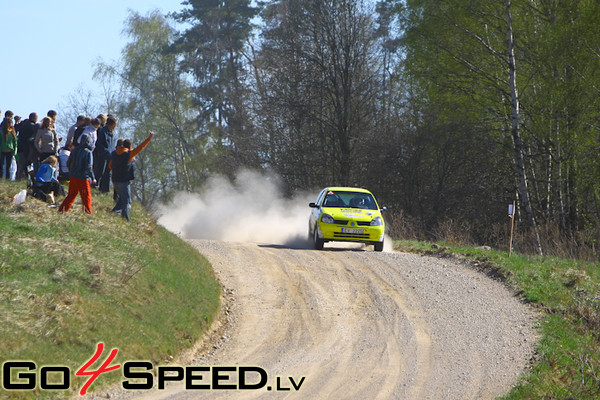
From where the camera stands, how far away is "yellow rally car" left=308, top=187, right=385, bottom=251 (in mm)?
22422

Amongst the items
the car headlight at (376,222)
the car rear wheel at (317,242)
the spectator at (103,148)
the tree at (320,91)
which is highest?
the tree at (320,91)

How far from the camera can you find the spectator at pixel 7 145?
18766 mm

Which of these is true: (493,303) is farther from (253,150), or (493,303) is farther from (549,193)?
(253,150)

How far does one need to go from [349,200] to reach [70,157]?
1029 centimetres

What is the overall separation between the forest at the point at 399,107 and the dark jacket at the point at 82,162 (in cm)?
1375

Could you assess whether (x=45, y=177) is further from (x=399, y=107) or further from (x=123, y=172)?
(x=399, y=107)

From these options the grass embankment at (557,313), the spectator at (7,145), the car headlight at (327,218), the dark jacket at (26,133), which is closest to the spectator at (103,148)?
the dark jacket at (26,133)

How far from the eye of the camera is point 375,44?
4041 centimetres

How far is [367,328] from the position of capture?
13.8m

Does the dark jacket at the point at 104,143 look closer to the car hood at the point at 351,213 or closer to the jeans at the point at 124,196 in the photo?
the jeans at the point at 124,196

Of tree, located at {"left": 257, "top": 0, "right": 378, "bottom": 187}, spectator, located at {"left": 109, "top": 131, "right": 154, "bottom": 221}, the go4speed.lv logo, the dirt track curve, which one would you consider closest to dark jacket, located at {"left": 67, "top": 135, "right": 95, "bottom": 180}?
spectator, located at {"left": 109, "top": 131, "right": 154, "bottom": 221}

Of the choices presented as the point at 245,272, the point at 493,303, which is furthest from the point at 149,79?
the point at 493,303

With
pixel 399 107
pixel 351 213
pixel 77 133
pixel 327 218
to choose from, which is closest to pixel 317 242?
pixel 327 218

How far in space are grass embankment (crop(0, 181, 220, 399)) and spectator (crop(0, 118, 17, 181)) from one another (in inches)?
94.6
